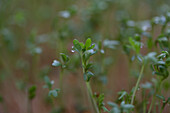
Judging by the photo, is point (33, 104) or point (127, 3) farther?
point (127, 3)

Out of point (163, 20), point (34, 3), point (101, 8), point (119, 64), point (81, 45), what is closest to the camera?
point (81, 45)

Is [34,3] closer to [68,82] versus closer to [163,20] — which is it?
[68,82]

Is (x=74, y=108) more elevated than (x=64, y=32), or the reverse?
(x=64, y=32)

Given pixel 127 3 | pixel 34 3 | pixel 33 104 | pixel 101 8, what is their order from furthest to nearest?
pixel 34 3 → pixel 127 3 → pixel 33 104 → pixel 101 8

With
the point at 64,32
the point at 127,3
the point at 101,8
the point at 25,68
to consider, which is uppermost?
the point at 127,3

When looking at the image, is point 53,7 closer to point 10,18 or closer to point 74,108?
point 10,18

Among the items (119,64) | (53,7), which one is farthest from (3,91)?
(53,7)

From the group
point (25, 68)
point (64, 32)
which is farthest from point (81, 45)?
point (25, 68)
